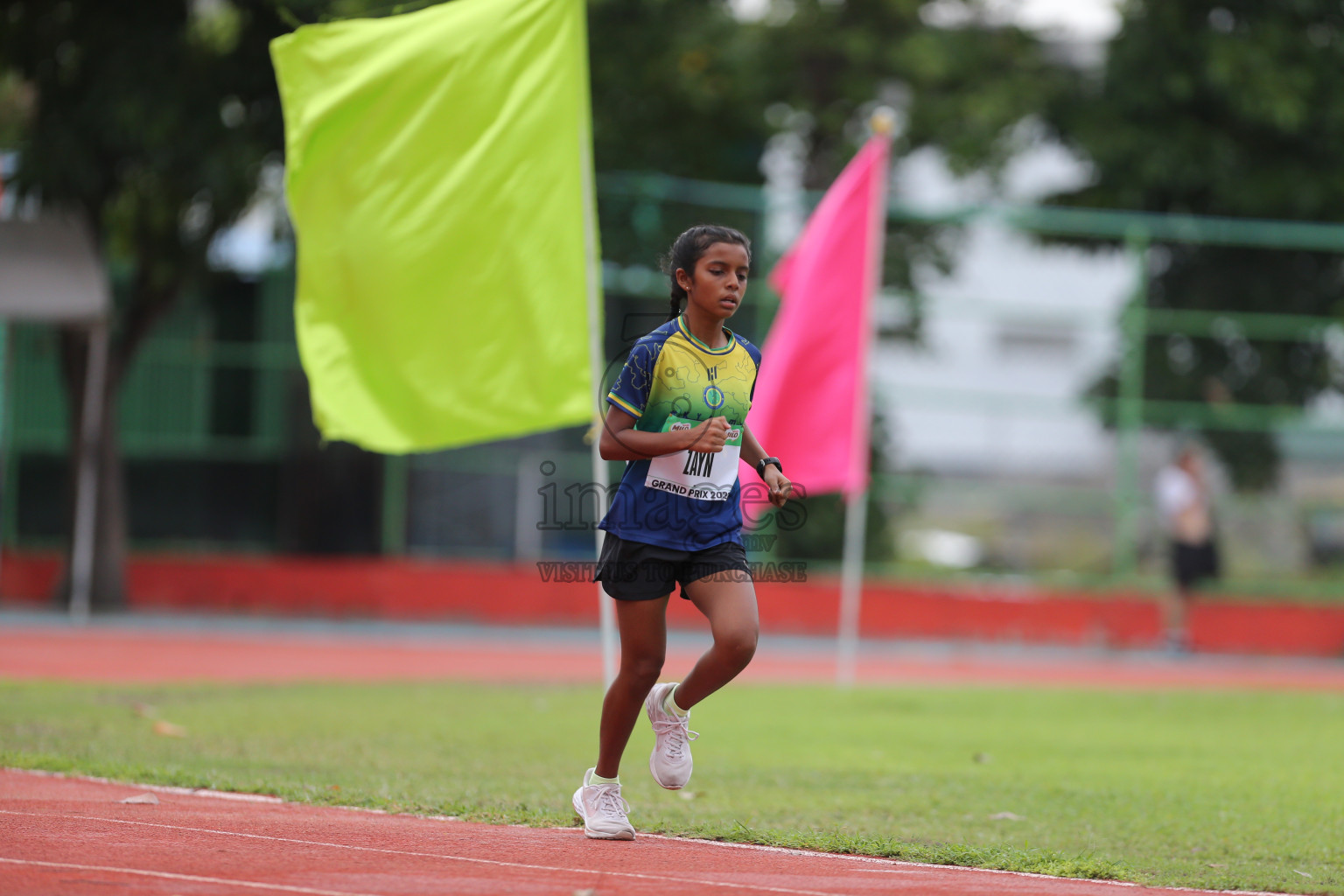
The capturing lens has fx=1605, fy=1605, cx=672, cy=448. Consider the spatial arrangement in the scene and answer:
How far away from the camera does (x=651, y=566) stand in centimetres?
532

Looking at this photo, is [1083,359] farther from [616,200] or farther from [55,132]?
[55,132]

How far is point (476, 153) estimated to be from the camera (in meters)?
7.56

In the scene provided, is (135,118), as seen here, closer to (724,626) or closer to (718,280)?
(718,280)

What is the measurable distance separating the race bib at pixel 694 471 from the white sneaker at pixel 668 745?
0.67m

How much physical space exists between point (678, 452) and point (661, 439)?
3.9 inches

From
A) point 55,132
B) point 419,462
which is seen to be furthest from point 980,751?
point 55,132

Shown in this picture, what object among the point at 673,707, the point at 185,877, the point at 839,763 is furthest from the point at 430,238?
the point at 185,877

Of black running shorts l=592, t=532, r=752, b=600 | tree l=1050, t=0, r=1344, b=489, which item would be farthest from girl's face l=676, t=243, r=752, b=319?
tree l=1050, t=0, r=1344, b=489

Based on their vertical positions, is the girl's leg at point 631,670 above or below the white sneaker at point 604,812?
above

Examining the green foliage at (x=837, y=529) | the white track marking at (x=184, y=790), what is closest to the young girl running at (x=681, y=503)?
the white track marking at (x=184, y=790)

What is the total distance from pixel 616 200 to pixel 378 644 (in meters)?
5.52

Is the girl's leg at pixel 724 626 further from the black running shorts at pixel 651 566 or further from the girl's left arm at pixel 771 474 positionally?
the girl's left arm at pixel 771 474

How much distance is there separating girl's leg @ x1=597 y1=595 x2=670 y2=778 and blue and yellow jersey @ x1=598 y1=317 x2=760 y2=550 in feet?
0.80

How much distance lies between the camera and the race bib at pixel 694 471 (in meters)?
5.29
